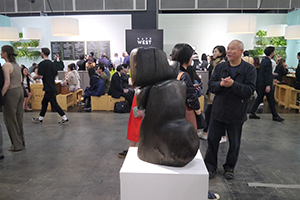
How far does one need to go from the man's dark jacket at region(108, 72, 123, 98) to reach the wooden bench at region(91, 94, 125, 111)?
157mm

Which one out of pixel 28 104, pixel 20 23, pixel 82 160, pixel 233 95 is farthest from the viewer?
pixel 20 23

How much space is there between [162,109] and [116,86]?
4.39m

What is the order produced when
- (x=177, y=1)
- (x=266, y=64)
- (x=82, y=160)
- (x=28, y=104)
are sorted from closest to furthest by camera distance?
(x=82, y=160) < (x=266, y=64) < (x=28, y=104) < (x=177, y=1)

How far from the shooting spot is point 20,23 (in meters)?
10.8

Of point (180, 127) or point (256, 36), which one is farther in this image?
point (256, 36)

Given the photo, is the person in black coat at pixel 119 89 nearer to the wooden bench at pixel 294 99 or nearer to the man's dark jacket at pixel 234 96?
the man's dark jacket at pixel 234 96

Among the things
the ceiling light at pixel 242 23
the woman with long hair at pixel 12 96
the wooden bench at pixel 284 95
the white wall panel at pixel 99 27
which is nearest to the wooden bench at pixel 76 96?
the woman with long hair at pixel 12 96

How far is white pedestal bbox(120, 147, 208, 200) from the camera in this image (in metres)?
1.59

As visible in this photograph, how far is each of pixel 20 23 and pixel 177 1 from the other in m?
6.59

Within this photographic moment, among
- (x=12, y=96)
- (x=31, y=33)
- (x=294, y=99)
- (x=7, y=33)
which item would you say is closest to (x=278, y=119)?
(x=294, y=99)

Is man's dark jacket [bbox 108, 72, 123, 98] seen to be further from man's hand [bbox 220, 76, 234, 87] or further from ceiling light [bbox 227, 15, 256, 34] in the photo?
man's hand [bbox 220, 76, 234, 87]

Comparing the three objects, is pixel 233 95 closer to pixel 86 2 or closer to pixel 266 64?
pixel 266 64

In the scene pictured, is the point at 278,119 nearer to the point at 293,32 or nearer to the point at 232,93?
the point at 232,93

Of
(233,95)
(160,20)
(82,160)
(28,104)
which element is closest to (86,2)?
(160,20)
